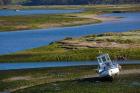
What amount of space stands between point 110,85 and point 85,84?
108 inches

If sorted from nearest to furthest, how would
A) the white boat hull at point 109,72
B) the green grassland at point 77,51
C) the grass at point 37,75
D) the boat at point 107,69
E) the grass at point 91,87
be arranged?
the grass at point 91,87 → the white boat hull at point 109,72 → the boat at point 107,69 → the grass at point 37,75 → the green grassland at point 77,51

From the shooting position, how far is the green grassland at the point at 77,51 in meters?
75.2

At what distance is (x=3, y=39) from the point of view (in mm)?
111875

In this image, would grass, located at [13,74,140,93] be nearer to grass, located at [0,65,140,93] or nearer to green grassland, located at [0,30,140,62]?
grass, located at [0,65,140,93]

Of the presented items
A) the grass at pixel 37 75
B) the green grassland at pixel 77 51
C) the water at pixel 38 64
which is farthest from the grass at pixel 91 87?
the green grassland at pixel 77 51

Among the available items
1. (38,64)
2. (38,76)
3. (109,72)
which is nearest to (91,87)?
(109,72)

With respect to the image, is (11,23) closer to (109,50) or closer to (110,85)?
(109,50)

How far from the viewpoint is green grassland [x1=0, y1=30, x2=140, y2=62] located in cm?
7519

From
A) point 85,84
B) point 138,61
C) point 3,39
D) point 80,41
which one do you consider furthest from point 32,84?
point 3,39

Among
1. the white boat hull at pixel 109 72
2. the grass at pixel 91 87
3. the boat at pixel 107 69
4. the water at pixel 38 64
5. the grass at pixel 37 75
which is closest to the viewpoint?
the grass at pixel 91 87

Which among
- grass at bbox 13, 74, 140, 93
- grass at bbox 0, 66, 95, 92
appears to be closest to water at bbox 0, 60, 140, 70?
grass at bbox 0, 66, 95, 92

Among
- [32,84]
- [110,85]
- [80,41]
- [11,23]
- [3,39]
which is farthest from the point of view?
[11,23]

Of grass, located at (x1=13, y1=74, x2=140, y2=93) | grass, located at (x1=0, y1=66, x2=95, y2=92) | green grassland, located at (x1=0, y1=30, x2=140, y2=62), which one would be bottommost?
green grassland, located at (x1=0, y1=30, x2=140, y2=62)

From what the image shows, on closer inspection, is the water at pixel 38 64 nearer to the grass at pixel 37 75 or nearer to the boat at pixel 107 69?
the grass at pixel 37 75
